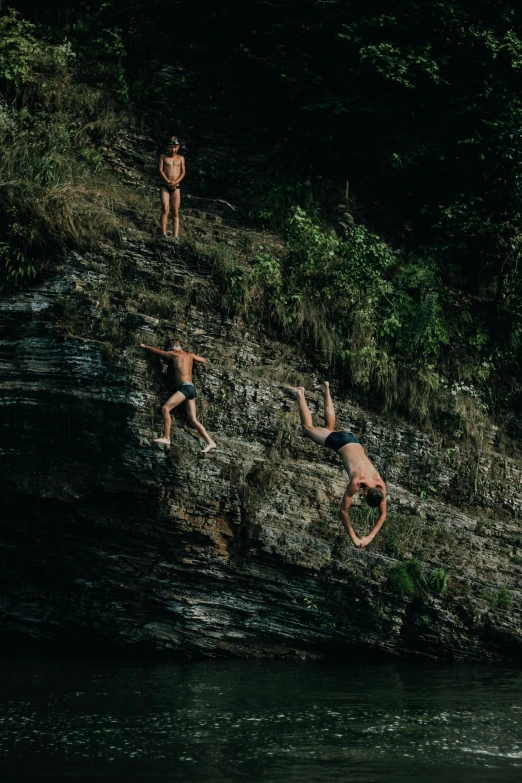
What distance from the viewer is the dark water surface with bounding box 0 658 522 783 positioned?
7.84m

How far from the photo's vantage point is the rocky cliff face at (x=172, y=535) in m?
13.4

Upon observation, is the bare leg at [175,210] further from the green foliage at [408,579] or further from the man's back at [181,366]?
the green foliage at [408,579]

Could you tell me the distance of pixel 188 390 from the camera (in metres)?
13.5

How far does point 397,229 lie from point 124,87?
6.50m

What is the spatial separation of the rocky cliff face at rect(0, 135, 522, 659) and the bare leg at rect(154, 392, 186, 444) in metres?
0.23

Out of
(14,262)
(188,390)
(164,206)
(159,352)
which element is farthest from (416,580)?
(14,262)

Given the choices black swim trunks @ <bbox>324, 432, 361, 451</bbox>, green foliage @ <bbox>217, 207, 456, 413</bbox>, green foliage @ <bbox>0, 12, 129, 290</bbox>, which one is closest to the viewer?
black swim trunks @ <bbox>324, 432, 361, 451</bbox>

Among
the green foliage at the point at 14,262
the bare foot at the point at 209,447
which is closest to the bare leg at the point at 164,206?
the green foliage at the point at 14,262

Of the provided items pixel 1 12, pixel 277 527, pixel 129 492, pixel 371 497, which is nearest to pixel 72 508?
pixel 129 492

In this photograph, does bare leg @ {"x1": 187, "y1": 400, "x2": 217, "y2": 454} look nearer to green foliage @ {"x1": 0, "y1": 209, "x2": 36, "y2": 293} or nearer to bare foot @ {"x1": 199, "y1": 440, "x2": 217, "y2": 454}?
bare foot @ {"x1": 199, "y1": 440, "x2": 217, "y2": 454}

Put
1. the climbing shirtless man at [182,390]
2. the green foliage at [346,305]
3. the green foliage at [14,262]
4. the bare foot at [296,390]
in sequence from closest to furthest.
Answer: the bare foot at [296,390] < the climbing shirtless man at [182,390] < the green foliage at [14,262] < the green foliage at [346,305]

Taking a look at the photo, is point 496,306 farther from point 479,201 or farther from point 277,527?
point 277,527

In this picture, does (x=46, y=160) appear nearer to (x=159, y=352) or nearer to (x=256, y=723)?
(x=159, y=352)

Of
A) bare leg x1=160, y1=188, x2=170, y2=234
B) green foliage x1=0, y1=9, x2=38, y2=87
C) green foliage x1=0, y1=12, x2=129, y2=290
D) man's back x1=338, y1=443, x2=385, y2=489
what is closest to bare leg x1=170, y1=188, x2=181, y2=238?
bare leg x1=160, y1=188, x2=170, y2=234
